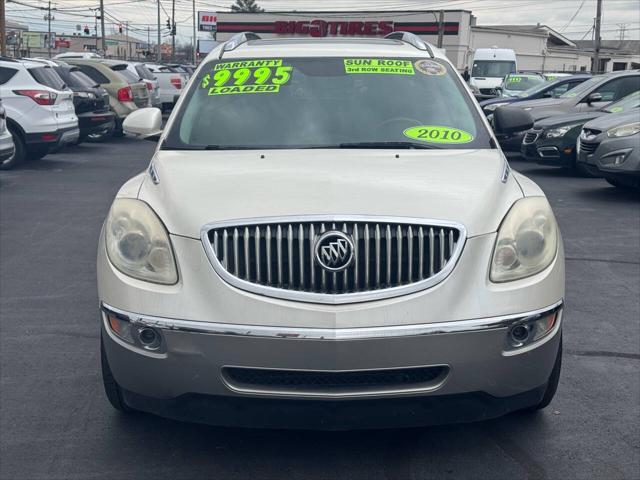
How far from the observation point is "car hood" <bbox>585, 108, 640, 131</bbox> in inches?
481

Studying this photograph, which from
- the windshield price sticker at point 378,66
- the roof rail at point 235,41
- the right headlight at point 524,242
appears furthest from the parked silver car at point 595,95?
the right headlight at point 524,242

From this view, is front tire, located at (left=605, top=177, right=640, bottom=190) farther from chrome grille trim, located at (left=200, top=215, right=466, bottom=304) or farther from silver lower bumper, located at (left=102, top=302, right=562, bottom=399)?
chrome grille trim, located at (left=200, top=215, right=466, bottom=304)

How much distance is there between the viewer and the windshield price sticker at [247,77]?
5.20 metres

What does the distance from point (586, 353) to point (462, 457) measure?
1728 millimetres

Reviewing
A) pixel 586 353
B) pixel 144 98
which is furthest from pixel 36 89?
pixel 586 353

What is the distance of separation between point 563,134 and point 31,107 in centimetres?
827

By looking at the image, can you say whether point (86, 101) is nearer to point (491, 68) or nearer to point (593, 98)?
point (593, 98)

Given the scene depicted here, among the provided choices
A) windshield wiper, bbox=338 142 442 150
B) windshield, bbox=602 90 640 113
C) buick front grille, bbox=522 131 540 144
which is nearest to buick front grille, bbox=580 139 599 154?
windshield, bbox=602 90 640 113

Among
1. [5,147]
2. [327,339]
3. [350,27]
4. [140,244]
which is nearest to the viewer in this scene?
[327,339]

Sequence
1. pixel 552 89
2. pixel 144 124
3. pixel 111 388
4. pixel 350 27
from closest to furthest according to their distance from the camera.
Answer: pixel 111 388
pixel 144 124
pixel 552 89
pixel 350 27

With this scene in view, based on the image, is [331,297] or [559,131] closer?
[331,297]

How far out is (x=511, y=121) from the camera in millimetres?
5699

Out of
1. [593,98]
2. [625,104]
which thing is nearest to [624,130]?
[625,104]

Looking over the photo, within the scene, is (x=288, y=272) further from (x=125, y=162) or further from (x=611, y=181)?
(x=125, y=162)
